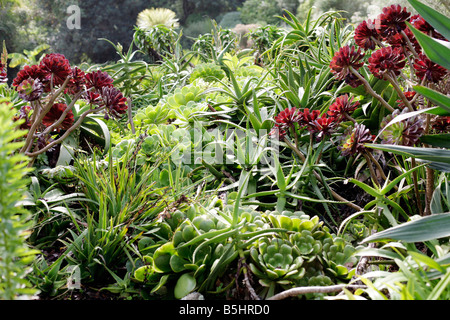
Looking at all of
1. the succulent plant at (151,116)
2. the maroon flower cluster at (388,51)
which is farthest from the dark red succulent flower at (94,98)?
the maroon flower cluster at (388,51)

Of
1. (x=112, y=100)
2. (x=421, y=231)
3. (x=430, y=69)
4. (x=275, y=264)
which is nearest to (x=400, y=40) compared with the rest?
(x=430, y=69)

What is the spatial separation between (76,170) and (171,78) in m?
1.75

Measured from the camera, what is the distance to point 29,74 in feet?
4.73

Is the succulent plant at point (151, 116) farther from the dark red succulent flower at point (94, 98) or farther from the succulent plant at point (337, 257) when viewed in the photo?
the succulent plant at point (337, 257)

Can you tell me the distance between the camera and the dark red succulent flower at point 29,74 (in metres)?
1.43

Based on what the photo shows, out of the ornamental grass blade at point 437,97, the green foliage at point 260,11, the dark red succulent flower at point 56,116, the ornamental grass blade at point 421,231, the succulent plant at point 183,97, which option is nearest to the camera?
the ornamental grass blade at point 421,231

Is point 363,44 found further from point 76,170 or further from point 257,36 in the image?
point 257,36

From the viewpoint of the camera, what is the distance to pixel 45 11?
2245 cm

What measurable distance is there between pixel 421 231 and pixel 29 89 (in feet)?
4.61

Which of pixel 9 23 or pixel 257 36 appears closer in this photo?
pixel 257 36

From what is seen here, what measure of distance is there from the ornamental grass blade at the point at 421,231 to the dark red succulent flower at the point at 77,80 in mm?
1301

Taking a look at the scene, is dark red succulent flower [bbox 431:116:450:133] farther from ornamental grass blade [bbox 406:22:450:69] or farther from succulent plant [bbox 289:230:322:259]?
succulent plant [bbox 289:230:322:259]

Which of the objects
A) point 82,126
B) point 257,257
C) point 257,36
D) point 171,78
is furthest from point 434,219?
point 257,36

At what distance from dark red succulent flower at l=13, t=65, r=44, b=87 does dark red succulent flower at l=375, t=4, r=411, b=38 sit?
4.48 ft
